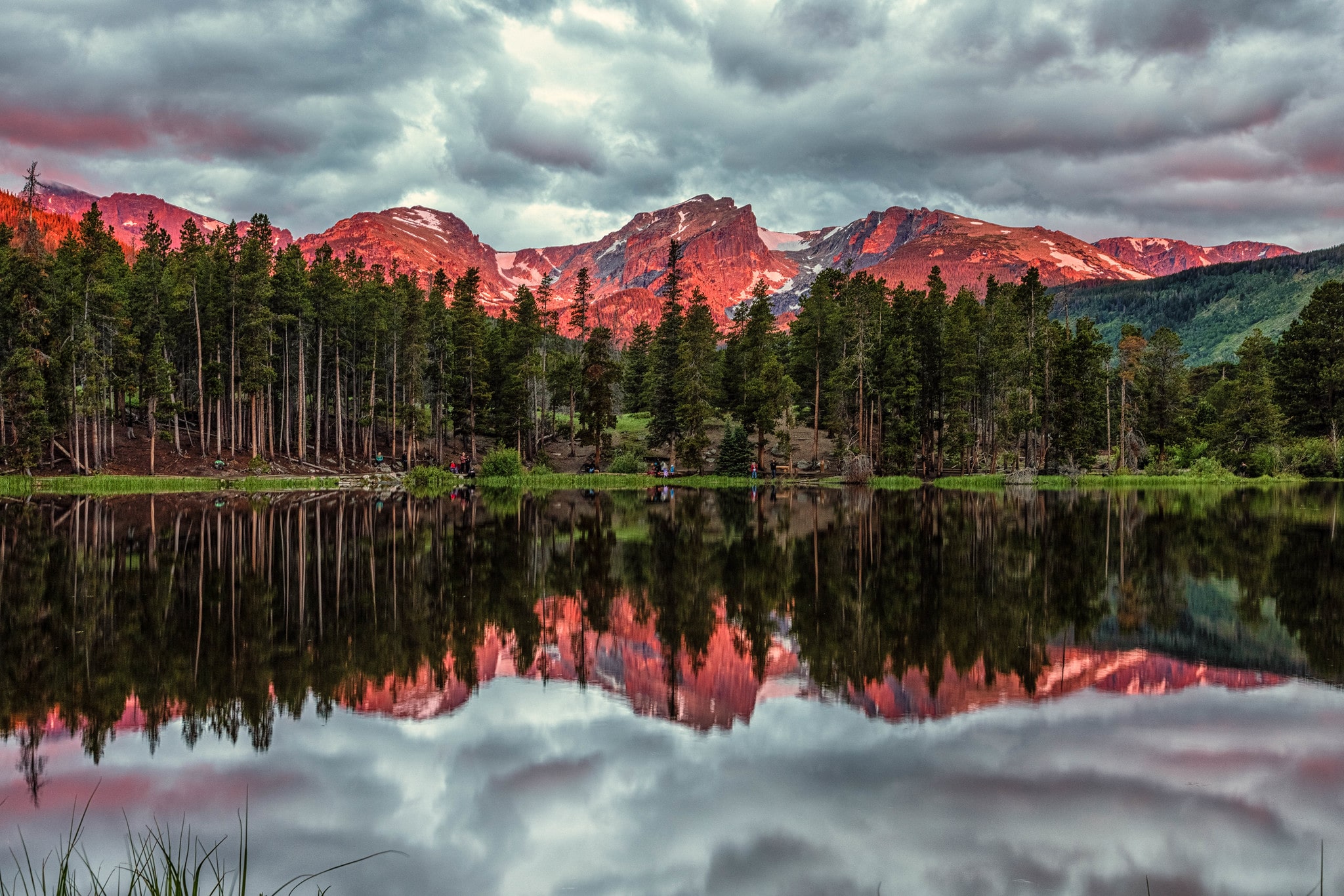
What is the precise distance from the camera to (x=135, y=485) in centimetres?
5278

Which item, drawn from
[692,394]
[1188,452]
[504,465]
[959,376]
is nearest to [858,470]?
[959,376]

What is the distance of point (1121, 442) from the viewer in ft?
236

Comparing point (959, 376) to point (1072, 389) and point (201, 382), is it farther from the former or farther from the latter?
point (201, 382)

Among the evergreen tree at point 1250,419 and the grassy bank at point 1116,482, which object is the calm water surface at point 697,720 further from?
the evergreen tree at point 1250,419

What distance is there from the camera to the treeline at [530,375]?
200 feet

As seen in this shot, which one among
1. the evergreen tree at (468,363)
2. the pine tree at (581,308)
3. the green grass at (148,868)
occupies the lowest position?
the green grass at (148,868)

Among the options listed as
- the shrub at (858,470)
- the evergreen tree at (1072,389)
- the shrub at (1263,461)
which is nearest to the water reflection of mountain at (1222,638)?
the shrub at (858,470)

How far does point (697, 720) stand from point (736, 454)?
205ft

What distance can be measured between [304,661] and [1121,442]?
74.9 metres

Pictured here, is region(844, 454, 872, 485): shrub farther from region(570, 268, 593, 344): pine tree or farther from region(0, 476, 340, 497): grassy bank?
region(0, 476, 340, 497): grassy bank

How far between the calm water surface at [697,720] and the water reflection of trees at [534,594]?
0.10 metres

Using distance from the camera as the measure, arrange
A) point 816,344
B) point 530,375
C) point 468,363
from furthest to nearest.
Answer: point 530,375 < point 816,344 < point 468,363

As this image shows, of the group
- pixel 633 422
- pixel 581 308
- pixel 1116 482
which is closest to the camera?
pixel 1116 482

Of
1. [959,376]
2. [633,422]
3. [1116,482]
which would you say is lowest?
[1116,482]
